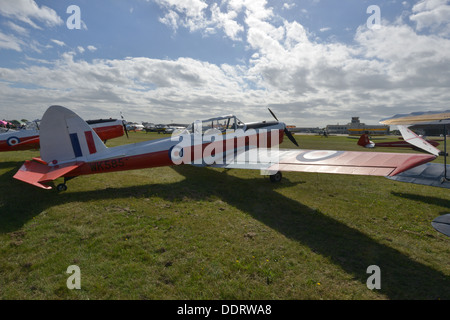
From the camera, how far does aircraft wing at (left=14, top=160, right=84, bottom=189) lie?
15.9ft

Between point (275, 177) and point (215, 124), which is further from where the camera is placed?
point (215, 124)

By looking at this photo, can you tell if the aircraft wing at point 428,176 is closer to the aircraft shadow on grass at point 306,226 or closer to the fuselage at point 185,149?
the aircraft shadow on grass at point 306,226

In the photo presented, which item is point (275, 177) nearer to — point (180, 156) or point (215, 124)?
point (215, 124)

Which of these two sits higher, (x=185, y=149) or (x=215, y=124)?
Result: (x=215, y=124)

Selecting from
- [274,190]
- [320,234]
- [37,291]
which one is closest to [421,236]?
[320,234]

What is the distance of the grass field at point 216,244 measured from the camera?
2.73m

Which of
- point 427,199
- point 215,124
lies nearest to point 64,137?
point 215,124

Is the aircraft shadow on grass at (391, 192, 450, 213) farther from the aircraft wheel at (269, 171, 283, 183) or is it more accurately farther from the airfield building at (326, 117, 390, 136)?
the airfield building at (326, 117, 390, 136)

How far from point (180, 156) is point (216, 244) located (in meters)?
4.49

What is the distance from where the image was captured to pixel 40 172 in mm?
5285

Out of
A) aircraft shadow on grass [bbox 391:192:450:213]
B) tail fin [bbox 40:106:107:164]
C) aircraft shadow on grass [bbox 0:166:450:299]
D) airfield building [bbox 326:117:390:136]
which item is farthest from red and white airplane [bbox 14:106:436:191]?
airfield building [bbox 326:117:390:136]

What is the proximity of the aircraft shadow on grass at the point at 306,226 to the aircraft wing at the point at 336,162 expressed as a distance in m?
0.95

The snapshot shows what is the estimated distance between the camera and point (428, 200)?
634 centimetres

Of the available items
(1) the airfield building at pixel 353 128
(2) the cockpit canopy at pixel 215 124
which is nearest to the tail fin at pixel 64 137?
(2) the cockpit canopy at pixel 215 124
